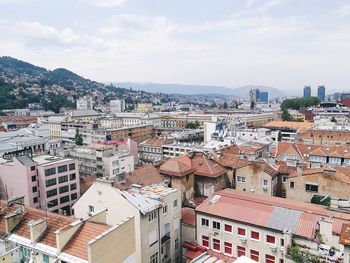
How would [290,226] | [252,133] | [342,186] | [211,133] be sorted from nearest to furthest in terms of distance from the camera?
1. [290,226]
2. [342,186]
3. [252,133]
4. [211,133]

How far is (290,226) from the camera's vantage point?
23.4 m

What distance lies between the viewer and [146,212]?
78.4 ft

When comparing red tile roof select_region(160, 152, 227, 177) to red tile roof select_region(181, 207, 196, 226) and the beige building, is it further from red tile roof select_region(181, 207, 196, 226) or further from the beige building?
red tile roof select_region(181, 207, 196, 226)

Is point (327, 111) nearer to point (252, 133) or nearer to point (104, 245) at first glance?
point (252, 133)

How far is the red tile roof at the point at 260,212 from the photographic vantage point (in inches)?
910

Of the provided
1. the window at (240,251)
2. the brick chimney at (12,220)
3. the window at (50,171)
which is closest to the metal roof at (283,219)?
the window at (240,251)

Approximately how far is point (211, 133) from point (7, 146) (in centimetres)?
5412

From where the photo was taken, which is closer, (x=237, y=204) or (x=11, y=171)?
(x=237, y=204)

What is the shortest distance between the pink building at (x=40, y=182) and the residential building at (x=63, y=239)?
2411 cm

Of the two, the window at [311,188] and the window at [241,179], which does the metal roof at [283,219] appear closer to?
the window at [311,188]

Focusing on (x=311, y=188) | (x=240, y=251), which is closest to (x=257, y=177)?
(x=311, y=188)

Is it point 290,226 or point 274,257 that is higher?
point 290,226

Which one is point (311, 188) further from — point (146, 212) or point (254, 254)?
point (146, 212)

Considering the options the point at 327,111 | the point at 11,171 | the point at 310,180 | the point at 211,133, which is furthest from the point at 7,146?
the point at 327,111
